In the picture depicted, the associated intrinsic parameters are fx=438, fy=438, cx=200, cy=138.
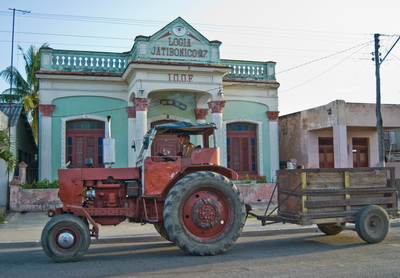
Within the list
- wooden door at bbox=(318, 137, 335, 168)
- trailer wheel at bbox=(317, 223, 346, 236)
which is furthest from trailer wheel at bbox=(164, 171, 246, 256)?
wooden door at bbox=(318, 137, 335, 168)

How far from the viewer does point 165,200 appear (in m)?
7.84

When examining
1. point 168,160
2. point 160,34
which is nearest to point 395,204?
point 168,160

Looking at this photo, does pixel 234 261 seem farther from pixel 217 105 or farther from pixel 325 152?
pixel 325 152

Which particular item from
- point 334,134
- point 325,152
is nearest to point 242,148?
point 334,134

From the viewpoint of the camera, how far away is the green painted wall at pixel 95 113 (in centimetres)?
1770

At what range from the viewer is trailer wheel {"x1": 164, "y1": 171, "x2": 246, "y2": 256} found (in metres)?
7.71

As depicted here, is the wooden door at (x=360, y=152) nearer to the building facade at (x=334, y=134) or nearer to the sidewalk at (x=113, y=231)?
the building facade at (x=334, y=134)

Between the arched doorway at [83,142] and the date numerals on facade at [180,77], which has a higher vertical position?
the date numerals on facade at [180,77]

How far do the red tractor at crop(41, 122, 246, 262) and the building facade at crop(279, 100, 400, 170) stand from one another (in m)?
12.8

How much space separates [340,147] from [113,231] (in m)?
12.3

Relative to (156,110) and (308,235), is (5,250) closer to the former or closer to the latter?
(308,235)

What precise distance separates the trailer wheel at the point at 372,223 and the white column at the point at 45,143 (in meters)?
12.5

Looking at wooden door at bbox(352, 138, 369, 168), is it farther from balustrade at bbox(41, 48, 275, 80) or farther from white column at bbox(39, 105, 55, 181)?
white column at bbox(39, 105, 55, 181)

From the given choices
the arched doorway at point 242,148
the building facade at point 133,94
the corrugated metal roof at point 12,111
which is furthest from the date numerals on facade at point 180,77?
the corrugated metal roof at point 12,111
